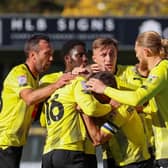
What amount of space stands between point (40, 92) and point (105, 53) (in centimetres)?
64

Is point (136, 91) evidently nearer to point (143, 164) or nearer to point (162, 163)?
point (162, 163)

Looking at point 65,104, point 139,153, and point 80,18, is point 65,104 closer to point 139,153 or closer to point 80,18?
point 139,153

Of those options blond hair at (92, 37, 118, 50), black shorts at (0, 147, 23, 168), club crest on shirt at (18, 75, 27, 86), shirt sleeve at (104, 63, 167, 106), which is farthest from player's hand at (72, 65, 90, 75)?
black shorts at (0, 147, 23, 168)

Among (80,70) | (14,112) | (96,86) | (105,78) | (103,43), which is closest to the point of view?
(96,86)

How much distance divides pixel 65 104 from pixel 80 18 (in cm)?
1177

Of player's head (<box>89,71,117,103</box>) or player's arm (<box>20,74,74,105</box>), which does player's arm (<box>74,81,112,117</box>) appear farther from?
player's arm (<box>20,74,74,105</box>)

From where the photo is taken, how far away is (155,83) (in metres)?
6.68

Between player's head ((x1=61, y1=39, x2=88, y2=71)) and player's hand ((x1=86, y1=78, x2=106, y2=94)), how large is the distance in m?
0.55

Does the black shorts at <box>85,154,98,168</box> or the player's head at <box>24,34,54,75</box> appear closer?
the black shorts at <box>85,154,98,168</box>

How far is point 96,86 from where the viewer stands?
674 cm

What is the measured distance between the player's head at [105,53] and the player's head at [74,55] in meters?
0.11

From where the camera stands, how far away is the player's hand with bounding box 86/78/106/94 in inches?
265

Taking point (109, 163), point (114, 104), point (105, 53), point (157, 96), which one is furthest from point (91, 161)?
point (105, 53)

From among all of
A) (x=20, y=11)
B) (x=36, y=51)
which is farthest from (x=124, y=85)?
(x=20, y=11)
